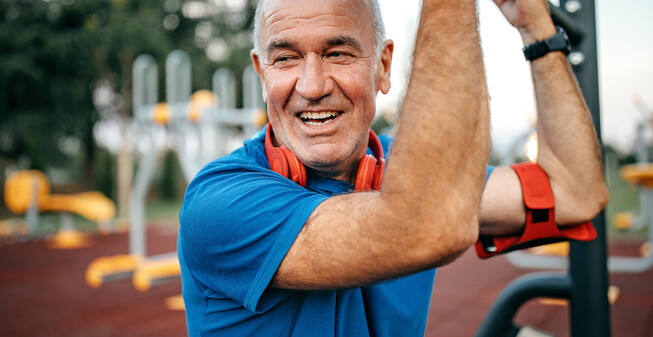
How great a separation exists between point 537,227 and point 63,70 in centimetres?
1789

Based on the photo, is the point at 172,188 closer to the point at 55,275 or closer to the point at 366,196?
the point at 55,275

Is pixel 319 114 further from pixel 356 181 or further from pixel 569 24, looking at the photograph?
pixel 569 24

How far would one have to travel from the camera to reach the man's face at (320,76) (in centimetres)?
103

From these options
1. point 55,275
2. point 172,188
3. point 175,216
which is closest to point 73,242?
point 55,275

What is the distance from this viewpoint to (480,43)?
2.44 ft

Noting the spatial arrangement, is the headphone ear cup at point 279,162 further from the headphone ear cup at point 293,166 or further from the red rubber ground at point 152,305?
the red rubber ground at point 152,305

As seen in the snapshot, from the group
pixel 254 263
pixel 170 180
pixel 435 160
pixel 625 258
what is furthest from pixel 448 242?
pixel 170 180

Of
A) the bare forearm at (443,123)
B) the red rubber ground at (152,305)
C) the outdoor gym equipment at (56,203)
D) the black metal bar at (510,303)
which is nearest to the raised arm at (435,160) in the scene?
the bare forearm at (443,123)

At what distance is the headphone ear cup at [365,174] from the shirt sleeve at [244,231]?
0.68ft

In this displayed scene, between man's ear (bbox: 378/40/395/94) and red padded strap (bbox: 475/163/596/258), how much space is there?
A: 0.44 meters

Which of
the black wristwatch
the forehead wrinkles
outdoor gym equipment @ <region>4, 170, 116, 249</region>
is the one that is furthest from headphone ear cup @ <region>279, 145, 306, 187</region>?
outdoor gym equipment @ <region>4, 170, 116, 249</region>

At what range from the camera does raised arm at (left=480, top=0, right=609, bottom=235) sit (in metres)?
1.20

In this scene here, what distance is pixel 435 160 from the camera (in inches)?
28.2

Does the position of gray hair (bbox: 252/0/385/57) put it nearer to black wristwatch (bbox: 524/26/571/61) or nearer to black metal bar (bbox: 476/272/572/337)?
black wristwatch (bbox: 524/26/571/61)
